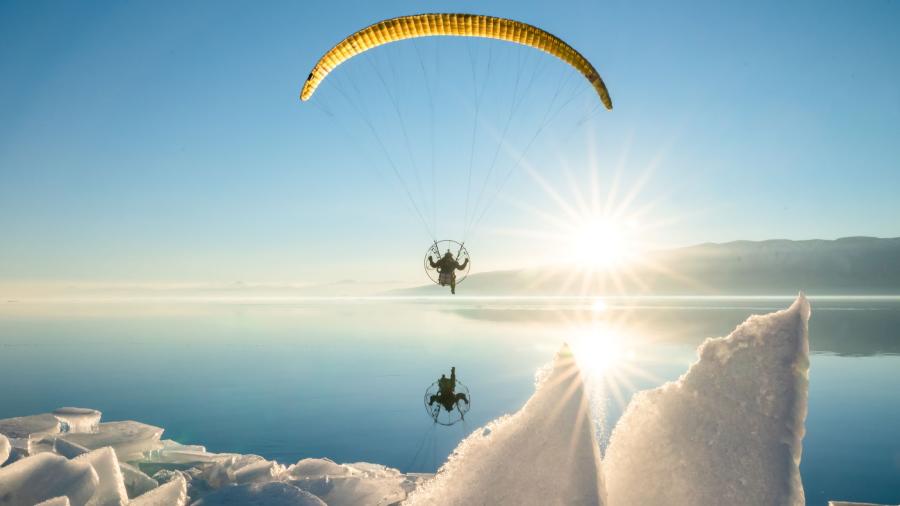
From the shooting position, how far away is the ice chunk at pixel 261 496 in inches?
231

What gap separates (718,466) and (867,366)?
56828 mm

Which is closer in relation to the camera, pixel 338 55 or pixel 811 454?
pixel 338 55

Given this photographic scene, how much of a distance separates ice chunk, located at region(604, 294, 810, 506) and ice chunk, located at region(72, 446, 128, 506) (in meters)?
6.69

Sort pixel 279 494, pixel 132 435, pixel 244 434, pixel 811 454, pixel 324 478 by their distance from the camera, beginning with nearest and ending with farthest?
1. pixel 279 494
2. pixel 324 478
3. pixel 132 435
4. pixel 811 454
5. pixel 244 434

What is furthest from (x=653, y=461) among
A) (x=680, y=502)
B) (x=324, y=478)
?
(x=324, y=478)

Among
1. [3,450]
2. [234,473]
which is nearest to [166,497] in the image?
[234,473]

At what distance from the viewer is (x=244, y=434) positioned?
1062 inches

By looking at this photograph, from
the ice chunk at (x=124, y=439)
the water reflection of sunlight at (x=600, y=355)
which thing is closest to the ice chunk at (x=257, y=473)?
the ice chunk at (x=124, y=439)

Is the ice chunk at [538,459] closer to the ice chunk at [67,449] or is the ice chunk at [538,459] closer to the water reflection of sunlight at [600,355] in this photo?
the ice chunk at [67,449]

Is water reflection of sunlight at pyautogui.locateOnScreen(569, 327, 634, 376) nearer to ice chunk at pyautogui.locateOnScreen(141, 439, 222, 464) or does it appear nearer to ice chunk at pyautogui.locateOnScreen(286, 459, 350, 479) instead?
ice chunk at pyautogui.locateOnScreen(141, 439, 222, 464)

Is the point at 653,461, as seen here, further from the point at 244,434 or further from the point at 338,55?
the point at 244,434

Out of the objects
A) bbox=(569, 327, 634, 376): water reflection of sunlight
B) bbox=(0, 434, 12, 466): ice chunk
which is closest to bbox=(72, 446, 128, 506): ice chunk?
bbox=(0, 434, 12, 466): ice chunk

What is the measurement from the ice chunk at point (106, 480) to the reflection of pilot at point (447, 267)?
11.2m

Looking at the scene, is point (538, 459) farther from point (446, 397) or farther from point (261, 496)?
point (446, 397)
